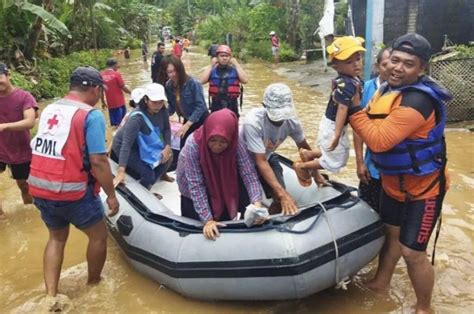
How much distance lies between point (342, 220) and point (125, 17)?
1045 inches

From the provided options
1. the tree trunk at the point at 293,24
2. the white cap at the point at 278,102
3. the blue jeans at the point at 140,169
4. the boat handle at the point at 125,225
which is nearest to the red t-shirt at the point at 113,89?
the blue jeans at the point at 140,169

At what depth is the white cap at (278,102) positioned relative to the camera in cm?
314

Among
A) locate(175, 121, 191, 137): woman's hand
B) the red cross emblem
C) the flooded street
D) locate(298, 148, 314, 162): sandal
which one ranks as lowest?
the flooded street

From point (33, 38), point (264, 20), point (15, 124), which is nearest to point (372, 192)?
point (15, 124)

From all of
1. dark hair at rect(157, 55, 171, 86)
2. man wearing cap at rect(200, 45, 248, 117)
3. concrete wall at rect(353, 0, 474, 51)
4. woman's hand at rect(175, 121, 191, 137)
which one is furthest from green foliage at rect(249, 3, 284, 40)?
woman's hand at rect(175, 121, 191, 137)

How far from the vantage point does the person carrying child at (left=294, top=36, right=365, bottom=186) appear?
286 cm

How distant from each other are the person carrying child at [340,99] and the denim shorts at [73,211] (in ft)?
4.92

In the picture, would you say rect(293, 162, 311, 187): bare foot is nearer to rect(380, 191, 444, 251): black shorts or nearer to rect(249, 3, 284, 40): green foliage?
rect(380, 191, 444, 251): black shorts

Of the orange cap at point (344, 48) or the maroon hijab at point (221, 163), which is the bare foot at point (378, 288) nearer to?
the maroon hijab at point (221, 163)

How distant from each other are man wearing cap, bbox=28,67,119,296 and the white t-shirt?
95 cm

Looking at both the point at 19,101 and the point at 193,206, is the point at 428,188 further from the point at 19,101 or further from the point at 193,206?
the point at 19,101

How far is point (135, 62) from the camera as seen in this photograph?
69.8 ft

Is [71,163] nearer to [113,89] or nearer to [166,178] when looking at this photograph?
[166,178]

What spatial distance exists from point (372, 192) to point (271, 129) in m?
0.81
